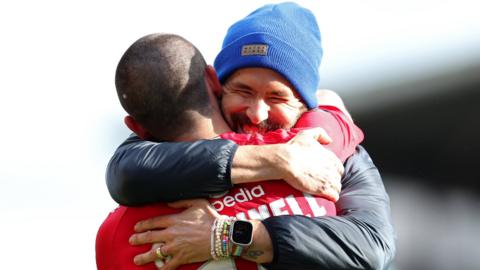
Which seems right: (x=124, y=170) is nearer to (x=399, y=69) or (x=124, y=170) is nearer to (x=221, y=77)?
(x=221, y=77)

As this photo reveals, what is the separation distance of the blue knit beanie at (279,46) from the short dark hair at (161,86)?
34 centimetres

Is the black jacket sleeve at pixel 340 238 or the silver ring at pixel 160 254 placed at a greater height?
the black jacket sleeve at pixel 340 238

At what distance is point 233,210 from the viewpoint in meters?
3.96

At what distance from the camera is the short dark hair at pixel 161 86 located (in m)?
4.00

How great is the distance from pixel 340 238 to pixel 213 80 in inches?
29.8

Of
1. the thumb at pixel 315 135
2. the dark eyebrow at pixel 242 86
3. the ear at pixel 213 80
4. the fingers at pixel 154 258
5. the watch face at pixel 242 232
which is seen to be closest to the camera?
the watch face at pixel 242 232

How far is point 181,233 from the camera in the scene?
3.98 meters

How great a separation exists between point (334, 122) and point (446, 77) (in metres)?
9.17

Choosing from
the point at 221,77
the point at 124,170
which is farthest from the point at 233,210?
the point at 221,77

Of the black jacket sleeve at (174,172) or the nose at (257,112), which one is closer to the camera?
the black jacket sleeve at (174,172)

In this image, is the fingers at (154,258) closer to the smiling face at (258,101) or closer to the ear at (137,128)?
the ear at (137,128)

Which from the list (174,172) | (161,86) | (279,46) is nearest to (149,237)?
(174,172)

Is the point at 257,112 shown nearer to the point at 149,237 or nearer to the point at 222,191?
the point at 222,191

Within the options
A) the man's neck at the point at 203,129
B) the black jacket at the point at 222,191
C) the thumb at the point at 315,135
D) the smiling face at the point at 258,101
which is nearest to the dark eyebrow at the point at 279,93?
the smiling face at the point at 258,101
